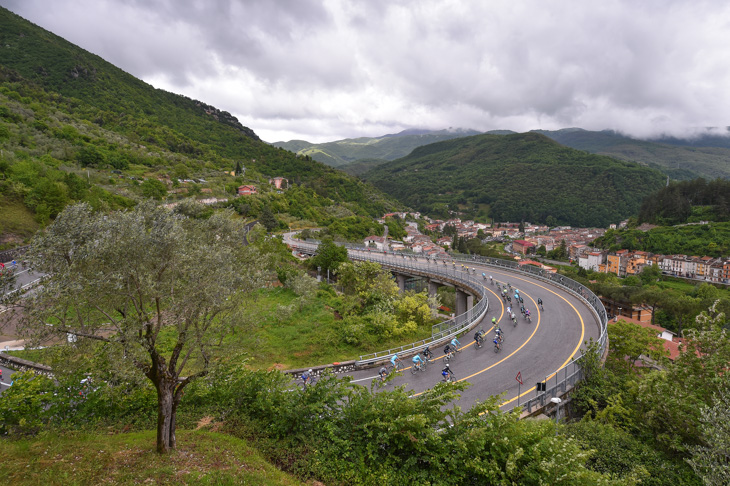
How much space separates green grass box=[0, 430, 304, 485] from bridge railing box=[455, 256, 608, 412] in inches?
359

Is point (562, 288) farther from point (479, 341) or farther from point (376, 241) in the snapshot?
point (376, 241)

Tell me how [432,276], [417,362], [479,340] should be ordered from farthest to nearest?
[432,276] → [479,340] → [417,362]

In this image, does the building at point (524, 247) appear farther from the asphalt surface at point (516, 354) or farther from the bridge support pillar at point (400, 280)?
the asphalt surface at point (516, 354)

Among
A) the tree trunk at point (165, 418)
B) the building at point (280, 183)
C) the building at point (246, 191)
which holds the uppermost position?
the building at point (280, 183)

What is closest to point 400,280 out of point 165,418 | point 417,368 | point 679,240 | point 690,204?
point 417,368

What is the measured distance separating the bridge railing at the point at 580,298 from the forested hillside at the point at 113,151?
21.1 metres

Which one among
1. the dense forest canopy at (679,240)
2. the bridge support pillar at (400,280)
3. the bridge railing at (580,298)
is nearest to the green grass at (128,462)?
the bridge railing at (580,298)

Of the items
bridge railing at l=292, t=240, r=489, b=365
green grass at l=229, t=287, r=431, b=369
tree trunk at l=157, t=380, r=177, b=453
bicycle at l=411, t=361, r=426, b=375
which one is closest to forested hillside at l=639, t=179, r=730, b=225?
bridge railing at l=292, t=240, r=489, b=365

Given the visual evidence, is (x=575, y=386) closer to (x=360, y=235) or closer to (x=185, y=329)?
(x=185, y=329)

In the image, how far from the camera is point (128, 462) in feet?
23.9

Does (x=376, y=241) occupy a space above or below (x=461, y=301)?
above

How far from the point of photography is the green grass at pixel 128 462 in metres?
6.63

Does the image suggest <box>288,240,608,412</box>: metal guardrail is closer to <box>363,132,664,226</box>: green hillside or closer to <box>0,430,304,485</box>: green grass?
<box>0,430,304,485</box>: green grass

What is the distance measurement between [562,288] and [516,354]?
15.3 m
